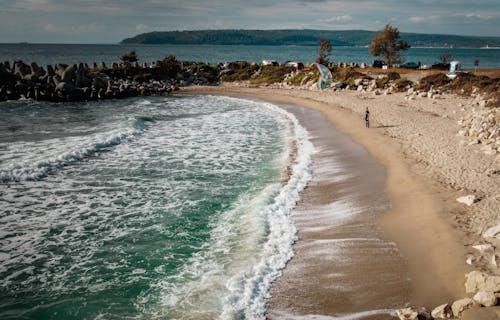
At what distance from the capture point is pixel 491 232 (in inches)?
438

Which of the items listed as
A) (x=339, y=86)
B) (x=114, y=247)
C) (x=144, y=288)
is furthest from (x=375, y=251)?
(x=339, y=86)

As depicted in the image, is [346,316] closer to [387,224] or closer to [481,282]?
[481,282]

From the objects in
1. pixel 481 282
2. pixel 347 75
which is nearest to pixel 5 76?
pixel 347 75

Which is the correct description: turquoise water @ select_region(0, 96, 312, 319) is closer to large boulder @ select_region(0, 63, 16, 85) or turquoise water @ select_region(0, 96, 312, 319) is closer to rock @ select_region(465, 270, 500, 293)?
rock @ select_region(465, 270, 500, 293)

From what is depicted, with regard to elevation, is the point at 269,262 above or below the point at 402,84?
below

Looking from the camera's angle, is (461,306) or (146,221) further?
(146,221)

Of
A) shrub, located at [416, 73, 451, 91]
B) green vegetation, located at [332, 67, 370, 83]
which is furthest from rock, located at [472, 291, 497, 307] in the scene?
green vegetation, located at [332, 67, 370, 83]

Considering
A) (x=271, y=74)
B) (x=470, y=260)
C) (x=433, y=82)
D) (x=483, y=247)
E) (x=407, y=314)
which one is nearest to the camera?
(x=407, y=314)

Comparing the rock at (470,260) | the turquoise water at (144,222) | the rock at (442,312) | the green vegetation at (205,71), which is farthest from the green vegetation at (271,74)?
the rock at (442,312)

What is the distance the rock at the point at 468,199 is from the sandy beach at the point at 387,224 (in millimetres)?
251

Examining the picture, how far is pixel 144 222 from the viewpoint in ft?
47.3

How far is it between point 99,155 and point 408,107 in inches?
1006

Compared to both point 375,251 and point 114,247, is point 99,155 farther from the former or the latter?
point 375,251

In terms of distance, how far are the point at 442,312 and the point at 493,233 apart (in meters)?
4.17
